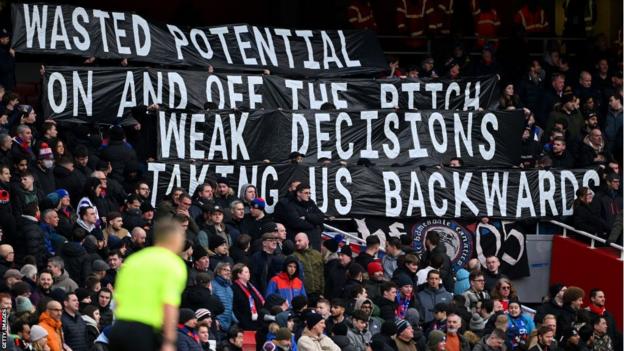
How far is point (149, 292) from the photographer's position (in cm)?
1173

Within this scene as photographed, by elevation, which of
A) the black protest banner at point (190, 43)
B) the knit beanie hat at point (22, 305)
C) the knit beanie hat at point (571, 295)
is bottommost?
the knit beanie hat at point (571, 295)

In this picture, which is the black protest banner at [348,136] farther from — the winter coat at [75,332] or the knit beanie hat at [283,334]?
the winter coat at [75,332]

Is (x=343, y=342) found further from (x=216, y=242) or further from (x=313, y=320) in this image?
(x=216, y=242)

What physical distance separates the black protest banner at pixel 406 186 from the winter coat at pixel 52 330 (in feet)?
18.7

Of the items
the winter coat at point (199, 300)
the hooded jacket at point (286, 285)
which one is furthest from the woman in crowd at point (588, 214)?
the winter coat at point (199, 300)

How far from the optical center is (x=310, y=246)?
21.8m

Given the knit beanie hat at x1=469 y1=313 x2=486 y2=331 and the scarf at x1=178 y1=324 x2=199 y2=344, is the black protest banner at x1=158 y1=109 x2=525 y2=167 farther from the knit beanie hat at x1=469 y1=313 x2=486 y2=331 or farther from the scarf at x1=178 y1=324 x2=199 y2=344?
the scarf at x1=178 y1=324 x2=199 y2=344

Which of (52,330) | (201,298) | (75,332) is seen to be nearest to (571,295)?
(201,298)

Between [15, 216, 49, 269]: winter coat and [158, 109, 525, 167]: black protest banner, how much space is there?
440cm

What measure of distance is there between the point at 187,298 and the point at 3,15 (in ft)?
28.8

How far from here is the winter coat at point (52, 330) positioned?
16766 millimetres

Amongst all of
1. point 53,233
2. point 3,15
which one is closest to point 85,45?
point 3,15

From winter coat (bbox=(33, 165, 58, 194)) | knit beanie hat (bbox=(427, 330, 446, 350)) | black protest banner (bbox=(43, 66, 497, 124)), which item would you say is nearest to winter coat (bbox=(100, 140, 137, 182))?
winter coat (bbox=(33, 165, 58, 194))

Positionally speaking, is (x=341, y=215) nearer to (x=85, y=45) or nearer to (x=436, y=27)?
(x=85, y=45)
